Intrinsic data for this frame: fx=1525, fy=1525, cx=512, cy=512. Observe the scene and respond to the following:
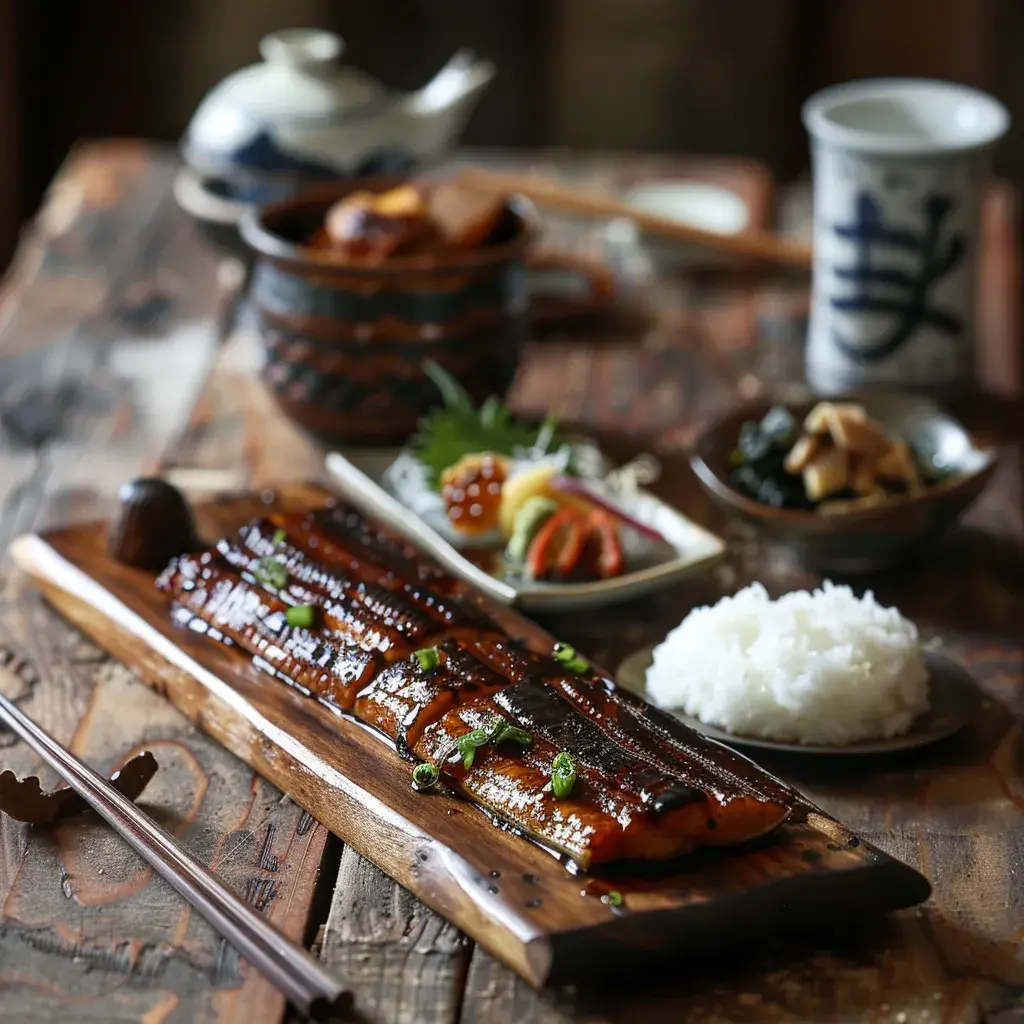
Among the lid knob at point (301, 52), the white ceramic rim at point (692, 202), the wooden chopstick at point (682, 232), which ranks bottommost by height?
the white ceramic rim at point (692, 202)

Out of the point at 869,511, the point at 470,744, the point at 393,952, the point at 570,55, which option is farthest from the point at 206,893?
the point at 570,55

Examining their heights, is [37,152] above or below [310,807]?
below

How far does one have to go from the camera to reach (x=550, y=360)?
295 cm

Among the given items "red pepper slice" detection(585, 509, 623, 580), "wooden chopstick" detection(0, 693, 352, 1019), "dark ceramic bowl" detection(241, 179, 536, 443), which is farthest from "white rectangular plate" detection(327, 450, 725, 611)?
"wooden chopstick" detection(0, 693, 352, 1019)

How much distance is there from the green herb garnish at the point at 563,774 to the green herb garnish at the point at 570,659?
257 millimetres

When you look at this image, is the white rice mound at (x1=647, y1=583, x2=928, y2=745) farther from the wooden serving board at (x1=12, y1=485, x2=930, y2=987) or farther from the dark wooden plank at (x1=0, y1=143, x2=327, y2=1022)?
the dark wooden plank at (x1=0, y1=143, x2=327, y2=1022)

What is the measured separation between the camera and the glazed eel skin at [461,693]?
4.69ft

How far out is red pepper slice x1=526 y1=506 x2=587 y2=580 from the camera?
2.04 meters

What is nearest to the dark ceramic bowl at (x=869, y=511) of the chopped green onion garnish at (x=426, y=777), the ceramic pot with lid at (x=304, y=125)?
the chopped green onion garnish at (x=426, y=777)

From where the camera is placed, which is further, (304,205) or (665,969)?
(304,205)

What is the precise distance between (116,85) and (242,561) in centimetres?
391

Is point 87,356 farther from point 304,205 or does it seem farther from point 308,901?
point 308,901

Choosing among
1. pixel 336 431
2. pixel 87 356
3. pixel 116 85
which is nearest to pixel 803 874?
pixel 336 431

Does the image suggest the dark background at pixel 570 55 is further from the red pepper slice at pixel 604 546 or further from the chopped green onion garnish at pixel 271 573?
the chopped green onion garnish at pixel 271 573
